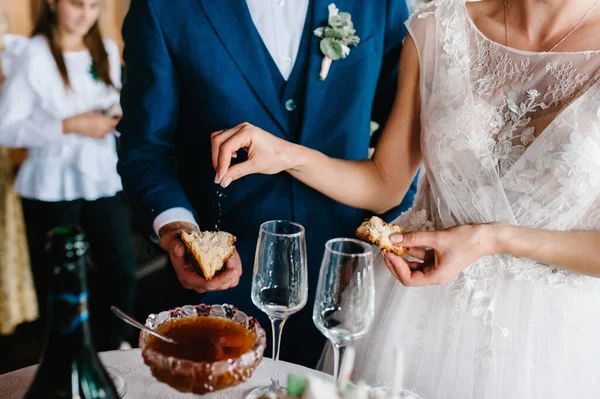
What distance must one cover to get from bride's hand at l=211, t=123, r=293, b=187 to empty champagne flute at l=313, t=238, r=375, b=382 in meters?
0.47

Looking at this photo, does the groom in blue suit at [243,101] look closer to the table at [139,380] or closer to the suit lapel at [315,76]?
the suit lapel at [315,76]

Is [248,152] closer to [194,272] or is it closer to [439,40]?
[194,272]

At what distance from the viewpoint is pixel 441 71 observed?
5.16 ft

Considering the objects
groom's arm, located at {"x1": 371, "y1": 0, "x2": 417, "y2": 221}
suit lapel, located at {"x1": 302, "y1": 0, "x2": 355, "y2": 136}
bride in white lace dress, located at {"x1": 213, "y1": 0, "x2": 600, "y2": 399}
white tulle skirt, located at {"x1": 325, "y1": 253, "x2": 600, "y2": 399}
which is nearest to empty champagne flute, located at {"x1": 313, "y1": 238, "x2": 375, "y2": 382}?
bride in white lace dress, located at {"x1": 213, "y1": 0, "x2": 600, "y2": 399}

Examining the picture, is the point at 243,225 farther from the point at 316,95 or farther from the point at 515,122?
the point at 515,122

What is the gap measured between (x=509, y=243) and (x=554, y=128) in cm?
30

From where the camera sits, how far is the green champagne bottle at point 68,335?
80 cm

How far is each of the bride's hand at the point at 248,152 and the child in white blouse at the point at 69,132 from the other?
2.22 m

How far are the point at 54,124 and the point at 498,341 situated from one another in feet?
9.42

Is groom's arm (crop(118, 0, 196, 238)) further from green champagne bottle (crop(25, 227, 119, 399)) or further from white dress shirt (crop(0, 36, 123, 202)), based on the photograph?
white dress shirt (crop(0, 36, 123, 202))

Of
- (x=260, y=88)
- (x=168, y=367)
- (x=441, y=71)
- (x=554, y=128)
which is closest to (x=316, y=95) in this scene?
(x=260, y=88)

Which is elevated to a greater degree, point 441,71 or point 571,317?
point 441,71

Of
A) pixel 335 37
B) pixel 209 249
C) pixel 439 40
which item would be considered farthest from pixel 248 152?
pixel 439 40

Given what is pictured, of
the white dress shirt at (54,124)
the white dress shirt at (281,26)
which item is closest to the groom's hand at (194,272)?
the white dress shirt at (281,26)
